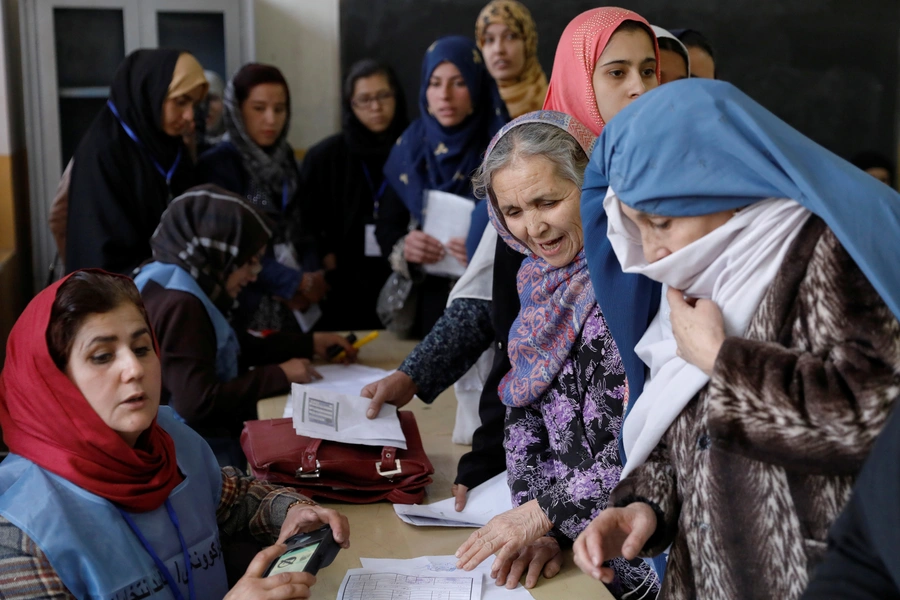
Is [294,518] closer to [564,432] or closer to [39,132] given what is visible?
[564,432]

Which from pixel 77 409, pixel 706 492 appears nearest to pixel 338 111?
pixel 77 409

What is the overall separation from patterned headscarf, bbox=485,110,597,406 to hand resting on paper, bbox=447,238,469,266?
1.20 meters

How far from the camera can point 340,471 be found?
1.86 metres

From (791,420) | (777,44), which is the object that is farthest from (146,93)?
(777,44)

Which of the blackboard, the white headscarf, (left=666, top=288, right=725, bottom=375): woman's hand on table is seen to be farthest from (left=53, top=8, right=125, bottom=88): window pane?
(left=666, top=288, right=725, bottom=375): woman's hand on table

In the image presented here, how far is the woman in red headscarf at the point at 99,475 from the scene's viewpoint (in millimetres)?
1327

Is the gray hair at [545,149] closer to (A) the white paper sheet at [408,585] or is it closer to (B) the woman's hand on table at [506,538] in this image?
(B) the woman's hand on table at [506,538]

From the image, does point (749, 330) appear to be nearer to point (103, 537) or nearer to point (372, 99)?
point (103, 537)

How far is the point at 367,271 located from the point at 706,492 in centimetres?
307

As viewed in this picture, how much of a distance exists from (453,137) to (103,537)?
2.21 meters

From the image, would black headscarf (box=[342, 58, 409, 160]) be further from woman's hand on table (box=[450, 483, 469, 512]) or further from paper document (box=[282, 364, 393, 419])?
woman's hand on table (box=[450, 483, 469, 512])

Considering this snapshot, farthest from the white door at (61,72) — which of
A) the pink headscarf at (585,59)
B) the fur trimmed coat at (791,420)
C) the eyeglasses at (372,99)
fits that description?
the fur trimmed coat at (791,420)

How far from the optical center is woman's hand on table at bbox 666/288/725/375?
1.10m

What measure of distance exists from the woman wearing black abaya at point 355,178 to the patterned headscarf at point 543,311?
2.29m
